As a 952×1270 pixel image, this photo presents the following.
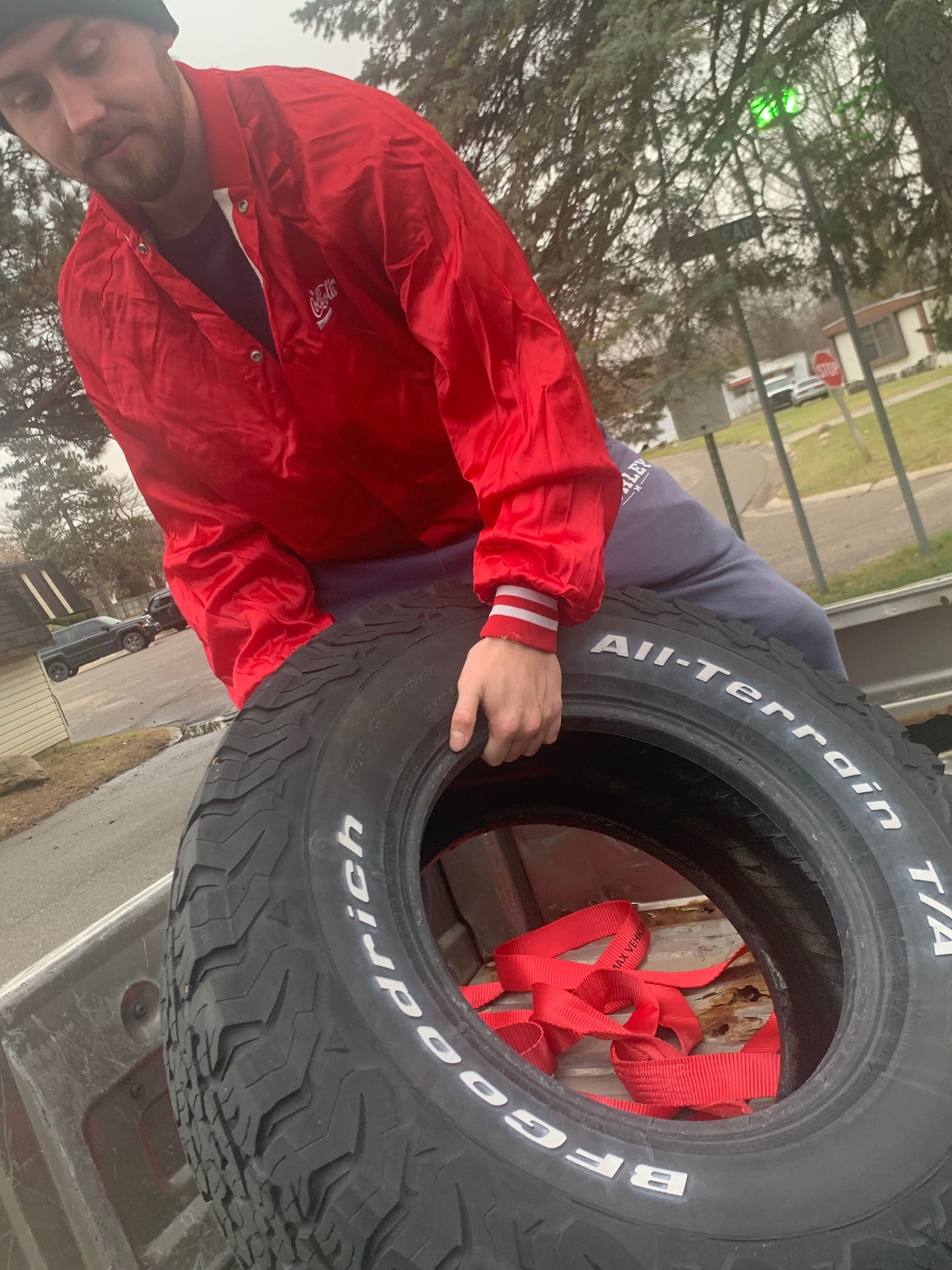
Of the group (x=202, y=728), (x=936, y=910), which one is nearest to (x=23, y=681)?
(x=202, y=728)

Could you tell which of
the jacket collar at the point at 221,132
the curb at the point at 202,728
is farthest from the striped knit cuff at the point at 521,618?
the curb at the point at 202,728

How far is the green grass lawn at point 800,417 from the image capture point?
530 cm

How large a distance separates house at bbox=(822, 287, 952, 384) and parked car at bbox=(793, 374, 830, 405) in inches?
6.0

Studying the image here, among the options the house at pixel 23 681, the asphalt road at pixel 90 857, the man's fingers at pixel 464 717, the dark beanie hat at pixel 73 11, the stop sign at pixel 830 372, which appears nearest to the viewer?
the man's fingers at pixel 464 717

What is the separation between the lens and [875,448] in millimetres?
5746

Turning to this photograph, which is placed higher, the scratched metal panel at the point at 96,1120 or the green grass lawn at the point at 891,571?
the scratched metal panel at the point at 96,1120

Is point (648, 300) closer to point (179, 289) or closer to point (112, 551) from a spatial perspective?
point (112, 551)

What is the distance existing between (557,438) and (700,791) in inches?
21.4

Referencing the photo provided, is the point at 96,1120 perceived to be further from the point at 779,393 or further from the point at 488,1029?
the point at 779,393

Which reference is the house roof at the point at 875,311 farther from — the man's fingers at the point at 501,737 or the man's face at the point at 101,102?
the man's fingers at the point at 501,737

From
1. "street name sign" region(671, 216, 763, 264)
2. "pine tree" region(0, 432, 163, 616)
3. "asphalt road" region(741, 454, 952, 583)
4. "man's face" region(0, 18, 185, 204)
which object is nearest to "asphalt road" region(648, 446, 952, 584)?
"asphalt road" region(741, 454, 952, 583)

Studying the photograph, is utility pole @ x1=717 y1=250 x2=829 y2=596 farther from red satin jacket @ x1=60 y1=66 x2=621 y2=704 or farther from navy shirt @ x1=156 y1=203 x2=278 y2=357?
navy shirt @ x1=156 y1=203 x2=278 y2=357

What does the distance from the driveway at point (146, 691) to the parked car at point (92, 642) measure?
0.02 metres

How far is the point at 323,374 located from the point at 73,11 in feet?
1.81
